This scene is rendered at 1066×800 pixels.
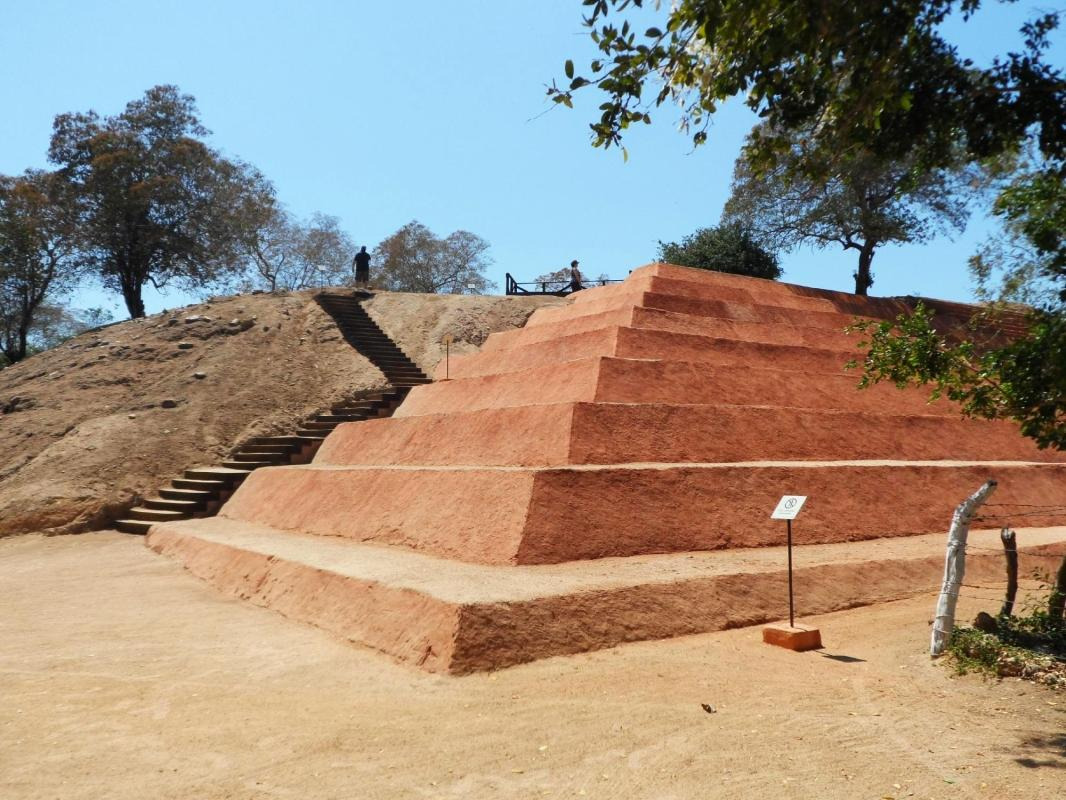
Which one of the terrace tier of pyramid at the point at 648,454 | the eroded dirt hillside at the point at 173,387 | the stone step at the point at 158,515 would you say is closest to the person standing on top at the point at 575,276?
the eroded dirt hillside at the point at 173,387

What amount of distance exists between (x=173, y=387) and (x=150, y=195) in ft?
39.0

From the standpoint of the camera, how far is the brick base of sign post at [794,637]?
6.02 m

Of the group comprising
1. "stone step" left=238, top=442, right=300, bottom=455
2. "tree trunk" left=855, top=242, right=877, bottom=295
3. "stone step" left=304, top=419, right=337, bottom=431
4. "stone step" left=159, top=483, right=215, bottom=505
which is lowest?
"stone step" left=159, top=483, right=215, bottom=505

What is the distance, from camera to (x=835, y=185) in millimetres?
21641

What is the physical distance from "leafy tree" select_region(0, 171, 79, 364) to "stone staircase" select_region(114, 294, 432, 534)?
12827 mm

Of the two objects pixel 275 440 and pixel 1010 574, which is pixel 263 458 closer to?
pixel 275 440

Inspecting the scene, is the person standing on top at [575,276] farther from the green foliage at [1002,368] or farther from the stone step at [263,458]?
the green foliage at [1002,368]

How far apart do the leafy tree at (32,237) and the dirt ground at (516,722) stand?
77.0ft

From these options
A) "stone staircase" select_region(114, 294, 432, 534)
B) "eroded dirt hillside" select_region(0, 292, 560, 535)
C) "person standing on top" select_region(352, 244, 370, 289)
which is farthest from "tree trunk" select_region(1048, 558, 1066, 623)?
"person standing on top" select_region(352, 244, 370, 289)

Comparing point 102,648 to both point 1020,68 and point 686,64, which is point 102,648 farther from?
point 1020,68

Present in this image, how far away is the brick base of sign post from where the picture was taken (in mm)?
6016

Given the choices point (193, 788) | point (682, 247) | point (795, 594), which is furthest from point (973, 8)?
point (682, 247)

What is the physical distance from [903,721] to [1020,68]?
3.76 meters

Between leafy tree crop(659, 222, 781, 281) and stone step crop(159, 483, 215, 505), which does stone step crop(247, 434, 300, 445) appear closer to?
stone step crop(159, 483, 215, 505)
